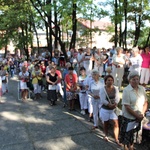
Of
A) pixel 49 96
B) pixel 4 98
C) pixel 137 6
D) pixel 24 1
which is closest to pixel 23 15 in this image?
pixel 24 1

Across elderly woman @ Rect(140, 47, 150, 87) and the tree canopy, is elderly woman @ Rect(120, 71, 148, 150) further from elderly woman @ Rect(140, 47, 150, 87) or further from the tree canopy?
the tree canopy

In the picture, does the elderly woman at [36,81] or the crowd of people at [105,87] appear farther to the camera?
the elderly woman at [36,81]

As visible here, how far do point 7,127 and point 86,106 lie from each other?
2.66m

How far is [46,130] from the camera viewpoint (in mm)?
6758

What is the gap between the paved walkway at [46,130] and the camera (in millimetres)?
5734

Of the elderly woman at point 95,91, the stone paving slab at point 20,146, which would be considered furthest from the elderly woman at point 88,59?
the stone paving slab at point 20,146

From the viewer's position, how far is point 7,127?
7.12m

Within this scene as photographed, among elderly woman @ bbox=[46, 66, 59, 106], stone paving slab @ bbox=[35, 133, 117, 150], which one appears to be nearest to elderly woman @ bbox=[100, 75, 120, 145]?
stone paving slab @ bbox=[35, 133, 117, 150]

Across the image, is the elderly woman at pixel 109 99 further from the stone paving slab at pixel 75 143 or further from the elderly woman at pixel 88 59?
the elderly woman at pixel 88 59

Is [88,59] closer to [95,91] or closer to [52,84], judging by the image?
[52,84]

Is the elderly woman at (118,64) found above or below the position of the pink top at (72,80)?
above

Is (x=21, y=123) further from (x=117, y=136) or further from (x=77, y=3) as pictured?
(x=77, y=3)

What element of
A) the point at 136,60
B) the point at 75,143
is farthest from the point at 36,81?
the point at 75,143

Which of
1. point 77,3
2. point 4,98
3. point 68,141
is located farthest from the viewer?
point 77,3
